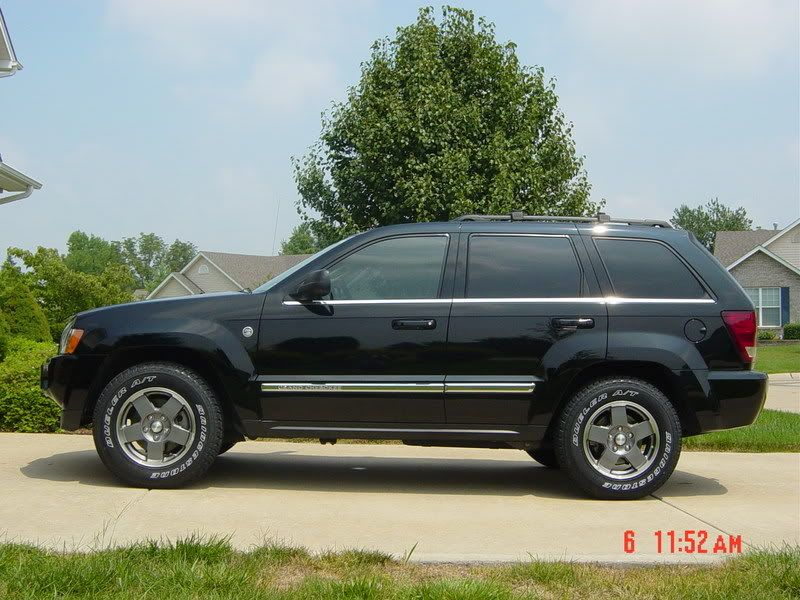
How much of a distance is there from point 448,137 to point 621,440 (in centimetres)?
2064

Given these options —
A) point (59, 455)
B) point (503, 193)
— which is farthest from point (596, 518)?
point (503, 193)

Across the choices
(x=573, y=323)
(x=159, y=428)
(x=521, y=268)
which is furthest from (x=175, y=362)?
(x=573, y=323)

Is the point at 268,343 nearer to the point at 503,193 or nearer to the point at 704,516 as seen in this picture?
the point at 704,516

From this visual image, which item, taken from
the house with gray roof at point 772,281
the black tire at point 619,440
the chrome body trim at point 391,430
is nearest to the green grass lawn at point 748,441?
the black tire at point 619,440

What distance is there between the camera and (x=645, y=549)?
17.1 feet

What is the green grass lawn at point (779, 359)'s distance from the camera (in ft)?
87.4

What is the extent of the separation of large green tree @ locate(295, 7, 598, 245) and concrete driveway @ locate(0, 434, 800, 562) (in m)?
18.0

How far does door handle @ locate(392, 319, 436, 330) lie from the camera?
22.0 feet

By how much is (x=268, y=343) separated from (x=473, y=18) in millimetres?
23713

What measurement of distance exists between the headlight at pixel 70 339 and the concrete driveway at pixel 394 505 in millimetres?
919

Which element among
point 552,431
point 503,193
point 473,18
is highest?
point 473,18

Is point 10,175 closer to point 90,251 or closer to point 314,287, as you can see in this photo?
point 314,287

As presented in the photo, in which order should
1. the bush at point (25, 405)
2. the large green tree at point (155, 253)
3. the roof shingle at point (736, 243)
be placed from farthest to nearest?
the large green tree at point (155, 253), the roof shingle at point (736, 243), the bush at point (25, 405)
